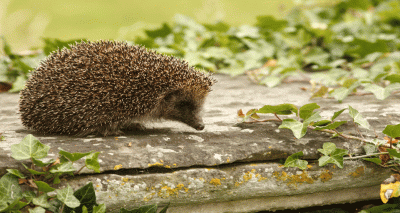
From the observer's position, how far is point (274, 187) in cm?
281

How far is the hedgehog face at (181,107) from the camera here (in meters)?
3.43

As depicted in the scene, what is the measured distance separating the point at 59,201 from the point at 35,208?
0.59 feet

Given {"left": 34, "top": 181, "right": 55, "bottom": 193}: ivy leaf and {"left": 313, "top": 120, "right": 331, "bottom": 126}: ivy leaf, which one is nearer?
{"left": 34, "top": 181, "right": 55, "bottom": 193}: ivy leaf

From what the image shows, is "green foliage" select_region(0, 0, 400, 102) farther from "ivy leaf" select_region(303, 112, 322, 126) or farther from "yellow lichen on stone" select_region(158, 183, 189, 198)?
"yellow lichen on stone" select_region(158, 183, 189, 198)

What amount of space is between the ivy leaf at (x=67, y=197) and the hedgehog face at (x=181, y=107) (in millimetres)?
1389

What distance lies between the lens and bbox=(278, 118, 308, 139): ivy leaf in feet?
9.08

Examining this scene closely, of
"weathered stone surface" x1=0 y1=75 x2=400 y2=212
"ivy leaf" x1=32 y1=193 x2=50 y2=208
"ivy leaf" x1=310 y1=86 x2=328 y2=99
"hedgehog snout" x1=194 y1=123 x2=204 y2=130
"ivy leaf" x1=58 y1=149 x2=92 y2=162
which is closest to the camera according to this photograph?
"ivy leaf" x1=32 y1=193 x2=50 y2=208

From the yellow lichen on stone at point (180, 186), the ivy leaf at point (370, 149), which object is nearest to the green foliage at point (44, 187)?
the yellow lichen on stone at point (180, 186)

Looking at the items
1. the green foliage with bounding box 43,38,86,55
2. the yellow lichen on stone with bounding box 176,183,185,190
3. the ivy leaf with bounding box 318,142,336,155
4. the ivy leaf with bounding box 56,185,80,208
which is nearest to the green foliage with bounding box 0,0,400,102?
the green foliage with bounding box 43,38,86,55

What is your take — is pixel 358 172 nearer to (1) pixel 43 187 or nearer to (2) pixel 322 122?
(2) pixel 322 122

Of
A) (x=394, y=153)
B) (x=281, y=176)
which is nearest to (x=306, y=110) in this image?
(x=281, y=176)

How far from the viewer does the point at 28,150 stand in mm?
2260

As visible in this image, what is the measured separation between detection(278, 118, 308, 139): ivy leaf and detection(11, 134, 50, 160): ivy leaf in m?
1.67

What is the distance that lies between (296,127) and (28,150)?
74.8 inches
